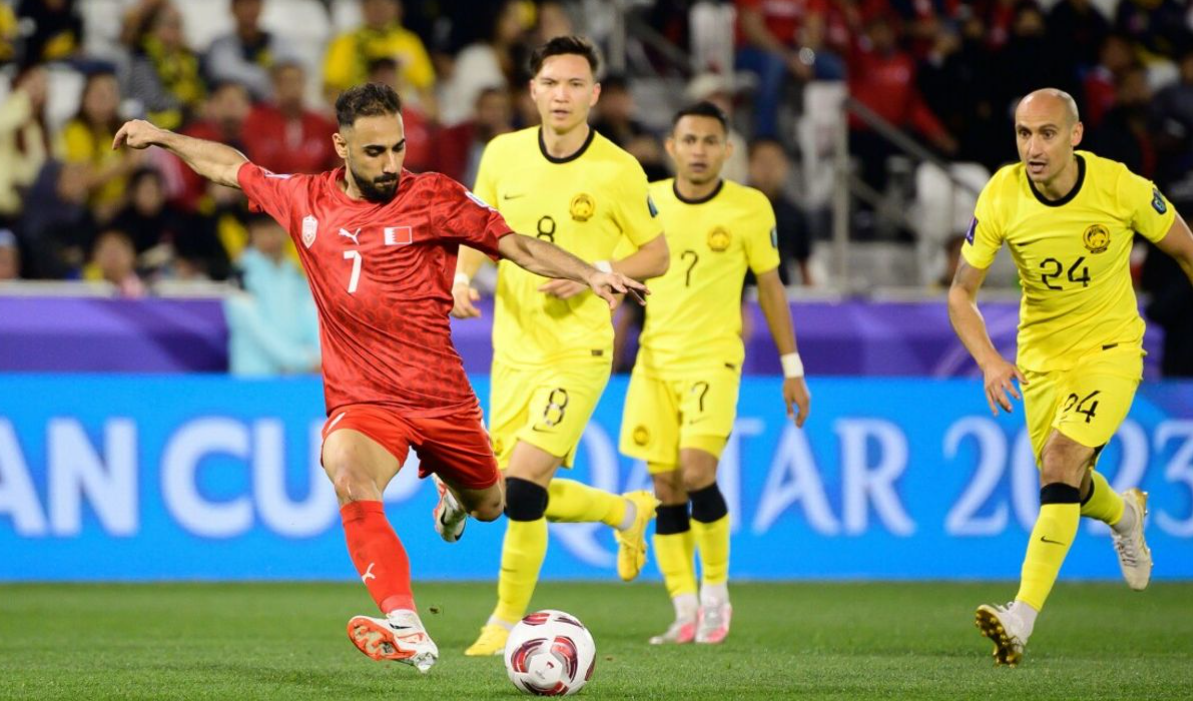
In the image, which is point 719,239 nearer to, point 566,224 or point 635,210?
point 635,210

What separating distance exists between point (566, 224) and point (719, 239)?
1.17 meters

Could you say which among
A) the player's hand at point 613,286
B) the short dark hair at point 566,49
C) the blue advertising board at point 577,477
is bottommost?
the blue advertising board at point 577,477

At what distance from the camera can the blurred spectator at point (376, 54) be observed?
15625 millimetres

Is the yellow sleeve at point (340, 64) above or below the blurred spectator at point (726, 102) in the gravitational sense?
above

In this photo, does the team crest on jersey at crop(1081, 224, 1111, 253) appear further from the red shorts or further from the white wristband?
the red shorts

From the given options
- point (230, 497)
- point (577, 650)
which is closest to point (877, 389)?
point (230, 497)

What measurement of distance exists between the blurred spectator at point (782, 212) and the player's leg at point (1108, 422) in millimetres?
5485

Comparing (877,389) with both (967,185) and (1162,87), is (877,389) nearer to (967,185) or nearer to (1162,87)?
(967,185)

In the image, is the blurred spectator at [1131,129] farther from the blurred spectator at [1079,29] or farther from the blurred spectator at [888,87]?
the blurred spectator at [888,87]

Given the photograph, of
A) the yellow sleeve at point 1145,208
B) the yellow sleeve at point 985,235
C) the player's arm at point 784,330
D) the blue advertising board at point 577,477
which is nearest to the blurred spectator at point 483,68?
the blue advertising board at point 577,477

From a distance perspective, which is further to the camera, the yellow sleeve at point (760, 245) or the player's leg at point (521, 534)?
the yellow sleeve at point (760, 245)

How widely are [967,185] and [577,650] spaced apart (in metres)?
9.77

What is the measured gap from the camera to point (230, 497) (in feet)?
39.8

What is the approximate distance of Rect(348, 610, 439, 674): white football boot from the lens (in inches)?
248
